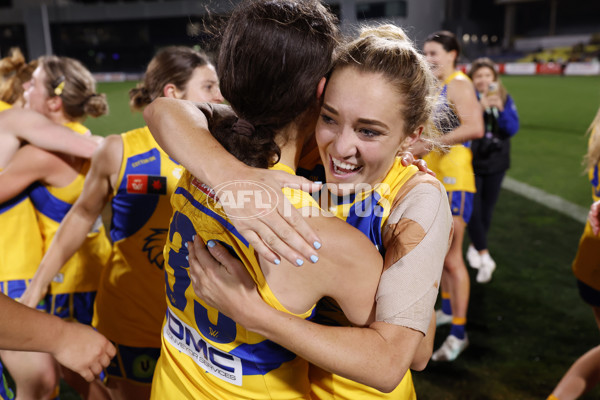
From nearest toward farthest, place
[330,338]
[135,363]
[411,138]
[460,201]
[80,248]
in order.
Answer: [330,338]
[411,138]
[135,363]
[80,248]
[460,201]

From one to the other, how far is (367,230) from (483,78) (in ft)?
12.8

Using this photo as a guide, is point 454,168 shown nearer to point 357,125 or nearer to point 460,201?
point 460,201

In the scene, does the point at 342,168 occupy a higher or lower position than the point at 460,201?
higher

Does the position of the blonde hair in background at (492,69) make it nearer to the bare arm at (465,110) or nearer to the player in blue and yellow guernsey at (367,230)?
the bare arm at (465,110)

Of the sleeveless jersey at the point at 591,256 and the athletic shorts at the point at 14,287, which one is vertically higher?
the sleeveless jersey at the point at 591,256

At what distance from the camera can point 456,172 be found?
11.8ft

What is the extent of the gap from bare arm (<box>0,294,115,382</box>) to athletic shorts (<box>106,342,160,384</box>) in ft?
2.37

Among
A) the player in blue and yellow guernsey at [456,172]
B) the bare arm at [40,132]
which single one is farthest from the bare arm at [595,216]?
the bare arm at [40,132]

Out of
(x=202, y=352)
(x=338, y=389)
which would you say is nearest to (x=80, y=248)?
(x=202, y=352)

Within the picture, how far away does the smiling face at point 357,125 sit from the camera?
1.29 meters

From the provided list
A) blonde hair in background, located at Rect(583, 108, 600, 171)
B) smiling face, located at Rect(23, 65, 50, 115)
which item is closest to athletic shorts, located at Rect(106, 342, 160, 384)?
smiling face, located at Rect(23, 65, 50, 115)

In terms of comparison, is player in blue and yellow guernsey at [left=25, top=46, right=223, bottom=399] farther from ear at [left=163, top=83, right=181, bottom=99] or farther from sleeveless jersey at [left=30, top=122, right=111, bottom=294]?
sleeveless jersey at [left=30, top=122, right=111, bottom=294]

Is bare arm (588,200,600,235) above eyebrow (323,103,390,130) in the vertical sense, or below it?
below

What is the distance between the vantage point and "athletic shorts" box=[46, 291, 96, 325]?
2.52 metres
